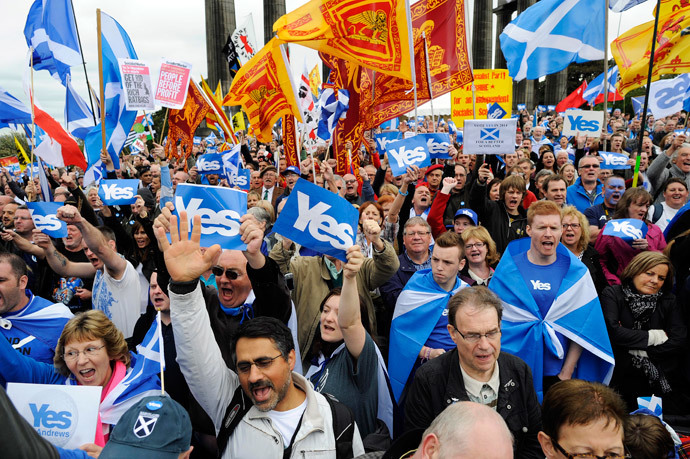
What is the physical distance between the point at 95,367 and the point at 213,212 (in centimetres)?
113

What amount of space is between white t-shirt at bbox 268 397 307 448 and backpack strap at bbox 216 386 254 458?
0.45 ft

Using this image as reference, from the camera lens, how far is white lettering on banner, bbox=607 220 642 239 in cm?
455

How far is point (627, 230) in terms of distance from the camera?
15.1 ft

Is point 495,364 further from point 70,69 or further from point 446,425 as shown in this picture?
point 70,69

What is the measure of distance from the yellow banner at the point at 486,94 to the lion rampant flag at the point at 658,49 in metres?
2.57

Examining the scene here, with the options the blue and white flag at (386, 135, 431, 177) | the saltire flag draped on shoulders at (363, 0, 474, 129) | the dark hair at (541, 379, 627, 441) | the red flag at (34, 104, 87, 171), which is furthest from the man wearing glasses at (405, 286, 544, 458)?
the red flag at (34, 104, 87, 171)

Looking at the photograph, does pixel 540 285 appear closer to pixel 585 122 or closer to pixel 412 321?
pixel 412 321

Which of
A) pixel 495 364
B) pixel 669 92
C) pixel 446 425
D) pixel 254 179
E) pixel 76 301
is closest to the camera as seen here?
pixel 446 425

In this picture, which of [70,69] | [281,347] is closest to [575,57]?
[281,347]

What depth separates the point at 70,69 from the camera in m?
9.20

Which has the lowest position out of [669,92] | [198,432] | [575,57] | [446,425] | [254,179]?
[198,432]

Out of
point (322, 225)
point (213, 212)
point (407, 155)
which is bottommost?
point (322, 225)

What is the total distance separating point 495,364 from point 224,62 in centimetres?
3368

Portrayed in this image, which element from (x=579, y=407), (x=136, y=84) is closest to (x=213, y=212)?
(x=579, y=407)
